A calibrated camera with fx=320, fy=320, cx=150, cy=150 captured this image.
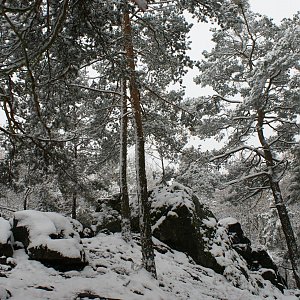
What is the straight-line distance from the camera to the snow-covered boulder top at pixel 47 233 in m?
7.43

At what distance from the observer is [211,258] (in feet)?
38.0

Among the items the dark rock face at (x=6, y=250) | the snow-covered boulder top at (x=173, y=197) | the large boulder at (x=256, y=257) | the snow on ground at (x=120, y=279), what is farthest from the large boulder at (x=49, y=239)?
the large boulder at (x=256, y=257)

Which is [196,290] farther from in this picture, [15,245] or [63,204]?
[63,204]

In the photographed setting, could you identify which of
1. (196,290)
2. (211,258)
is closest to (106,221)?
(211,258)

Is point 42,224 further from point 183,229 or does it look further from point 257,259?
point 257,259

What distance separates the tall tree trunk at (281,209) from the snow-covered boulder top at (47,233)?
8.59 meters

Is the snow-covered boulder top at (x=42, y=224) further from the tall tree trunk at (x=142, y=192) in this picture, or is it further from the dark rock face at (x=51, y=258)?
the tall tree trunk at (x=142, y=192)

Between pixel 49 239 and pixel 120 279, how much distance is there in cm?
193

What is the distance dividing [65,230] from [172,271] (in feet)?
11.3

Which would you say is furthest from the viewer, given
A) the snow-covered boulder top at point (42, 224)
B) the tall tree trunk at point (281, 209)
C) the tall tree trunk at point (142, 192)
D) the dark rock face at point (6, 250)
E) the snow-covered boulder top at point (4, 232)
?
the tall tree trunk at point (281, 209)

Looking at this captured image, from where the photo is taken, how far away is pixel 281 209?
43.1 feet

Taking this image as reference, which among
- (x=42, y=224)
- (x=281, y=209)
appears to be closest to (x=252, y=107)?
(x=281, y=209)

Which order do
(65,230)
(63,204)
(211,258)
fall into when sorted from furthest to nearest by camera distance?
1. (63,204)
2. (211,258)
3. (65,230)

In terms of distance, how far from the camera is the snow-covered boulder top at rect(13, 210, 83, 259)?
7.43 meters
